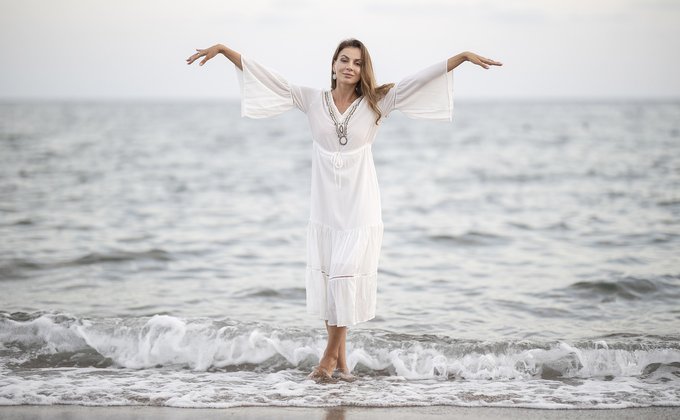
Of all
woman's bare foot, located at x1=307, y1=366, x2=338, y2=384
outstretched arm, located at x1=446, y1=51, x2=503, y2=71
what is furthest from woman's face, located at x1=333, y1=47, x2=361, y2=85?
woman's bare foot, located at x1=307, y1=366, x2=338, y2=384

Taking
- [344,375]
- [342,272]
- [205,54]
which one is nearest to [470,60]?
[342,272]

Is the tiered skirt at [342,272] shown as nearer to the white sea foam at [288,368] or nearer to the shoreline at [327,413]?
the white sea foam at [288,368]

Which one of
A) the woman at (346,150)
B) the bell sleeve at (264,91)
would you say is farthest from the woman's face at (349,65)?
the bell sleeve at (264,91)

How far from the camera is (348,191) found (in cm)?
484

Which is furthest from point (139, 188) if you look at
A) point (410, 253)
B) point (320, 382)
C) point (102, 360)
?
point (320, 382)

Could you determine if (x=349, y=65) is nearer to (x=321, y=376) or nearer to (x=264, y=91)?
(x=264, y=91)

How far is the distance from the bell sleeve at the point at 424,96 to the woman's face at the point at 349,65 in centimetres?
25

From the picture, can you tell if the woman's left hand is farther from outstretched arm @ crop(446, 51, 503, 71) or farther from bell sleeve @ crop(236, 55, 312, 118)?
bell sleeve @ crop(236, 55, 312, 118)

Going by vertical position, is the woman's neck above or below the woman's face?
below

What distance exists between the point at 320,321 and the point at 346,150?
8.09 feet

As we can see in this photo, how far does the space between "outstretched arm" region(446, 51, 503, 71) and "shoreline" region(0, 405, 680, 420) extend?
2068mm

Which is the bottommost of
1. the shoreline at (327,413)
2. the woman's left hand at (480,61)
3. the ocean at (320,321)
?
the shoreline at (327,413)

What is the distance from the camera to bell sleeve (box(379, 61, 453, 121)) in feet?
15.7

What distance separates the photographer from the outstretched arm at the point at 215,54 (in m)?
4.72
